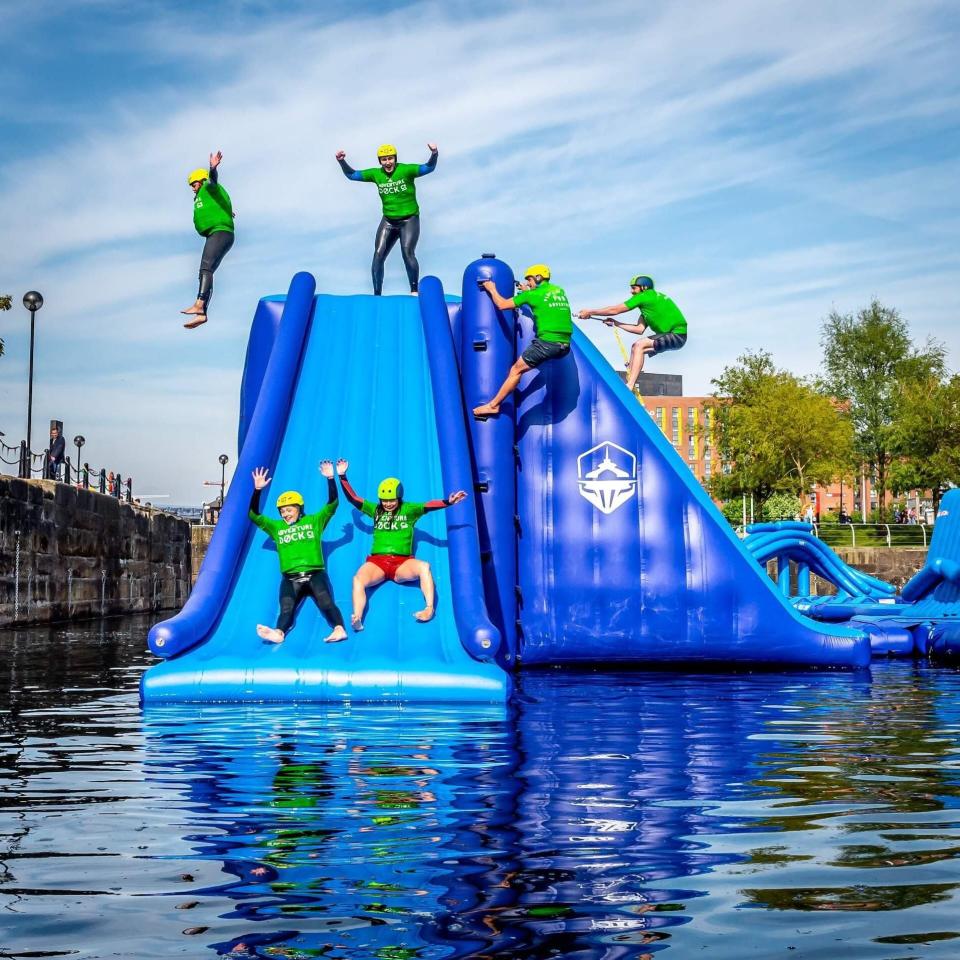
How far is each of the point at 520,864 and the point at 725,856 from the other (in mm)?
638

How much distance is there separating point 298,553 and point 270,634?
0.70 m

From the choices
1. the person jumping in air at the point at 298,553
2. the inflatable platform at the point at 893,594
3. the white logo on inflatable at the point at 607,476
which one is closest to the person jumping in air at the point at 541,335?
the white logo on inflatable at the point at 607,476

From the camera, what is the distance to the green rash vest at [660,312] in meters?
13.0

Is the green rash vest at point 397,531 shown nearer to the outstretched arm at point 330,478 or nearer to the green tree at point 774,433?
the outstretched arm at point 330,478

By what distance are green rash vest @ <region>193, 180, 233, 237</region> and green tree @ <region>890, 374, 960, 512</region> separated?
41.1 m

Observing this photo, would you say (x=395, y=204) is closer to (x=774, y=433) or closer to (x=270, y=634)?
(x=270, y=634)

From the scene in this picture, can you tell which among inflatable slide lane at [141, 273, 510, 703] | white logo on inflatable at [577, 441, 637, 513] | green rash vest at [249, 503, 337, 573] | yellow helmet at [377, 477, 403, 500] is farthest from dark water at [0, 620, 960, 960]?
white logo on inflatable at [577, 441, 637, 513]

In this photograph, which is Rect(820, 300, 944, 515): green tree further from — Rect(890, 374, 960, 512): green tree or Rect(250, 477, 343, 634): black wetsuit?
Rect(250, 477, 343, 634): black wetsuit

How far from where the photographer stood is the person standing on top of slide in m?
12.7

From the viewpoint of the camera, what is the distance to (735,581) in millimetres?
11109

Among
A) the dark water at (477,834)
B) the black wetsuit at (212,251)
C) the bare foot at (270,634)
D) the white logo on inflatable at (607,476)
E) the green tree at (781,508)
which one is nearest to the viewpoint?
the dark water at (477,834)

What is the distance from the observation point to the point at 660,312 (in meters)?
13.0

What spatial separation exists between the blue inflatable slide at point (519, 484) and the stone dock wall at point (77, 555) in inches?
353

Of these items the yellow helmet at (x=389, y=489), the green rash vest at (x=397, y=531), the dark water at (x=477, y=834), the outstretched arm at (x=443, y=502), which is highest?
the yellow helmet at (x=389, y=489)
